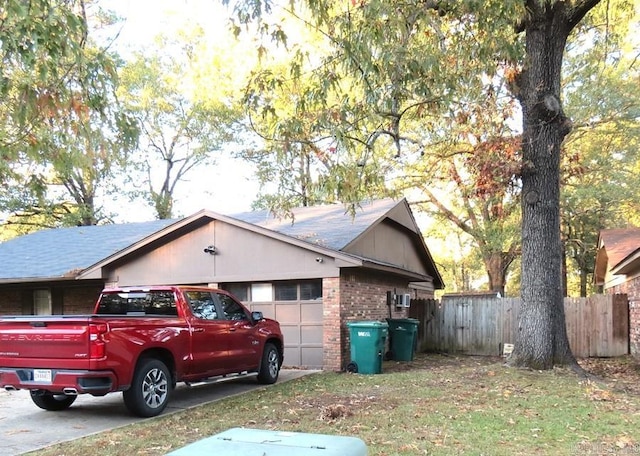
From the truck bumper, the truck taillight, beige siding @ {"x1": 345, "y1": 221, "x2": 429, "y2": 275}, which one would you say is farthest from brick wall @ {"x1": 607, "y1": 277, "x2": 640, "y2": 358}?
the truck taillight

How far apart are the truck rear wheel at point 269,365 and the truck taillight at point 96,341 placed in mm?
4042

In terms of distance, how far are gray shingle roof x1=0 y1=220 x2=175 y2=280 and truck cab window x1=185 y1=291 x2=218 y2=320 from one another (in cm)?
740

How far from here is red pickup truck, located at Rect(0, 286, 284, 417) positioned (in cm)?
749

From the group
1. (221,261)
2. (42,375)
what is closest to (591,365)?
(221,261)

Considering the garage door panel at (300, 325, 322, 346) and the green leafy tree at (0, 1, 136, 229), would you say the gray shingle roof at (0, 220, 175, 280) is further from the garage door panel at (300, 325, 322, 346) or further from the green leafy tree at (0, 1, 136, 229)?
the green leafy tree at (0, 1, 136, 229)

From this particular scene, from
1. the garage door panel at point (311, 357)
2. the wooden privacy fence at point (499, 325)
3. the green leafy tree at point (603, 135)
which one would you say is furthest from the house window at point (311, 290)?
the green leafy tree at point (603, 135)

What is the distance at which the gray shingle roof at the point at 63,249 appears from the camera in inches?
674

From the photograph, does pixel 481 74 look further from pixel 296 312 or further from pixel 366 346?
pixel 296 312

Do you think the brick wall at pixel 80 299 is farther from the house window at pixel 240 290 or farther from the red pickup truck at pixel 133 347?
the red pickup truck at pixel 133 347

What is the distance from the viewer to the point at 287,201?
1038 centimetres

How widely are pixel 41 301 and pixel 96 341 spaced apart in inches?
489

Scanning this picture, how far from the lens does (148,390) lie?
8.16m

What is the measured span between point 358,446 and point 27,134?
4.66 metres

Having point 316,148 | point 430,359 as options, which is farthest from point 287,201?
point 430,359
